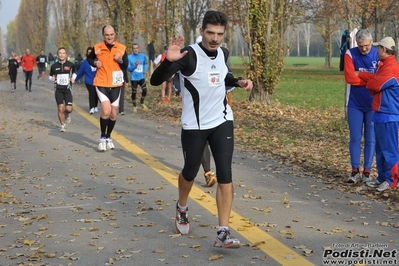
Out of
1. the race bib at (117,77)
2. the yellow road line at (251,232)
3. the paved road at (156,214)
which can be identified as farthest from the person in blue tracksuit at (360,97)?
the race bib at (117,77)

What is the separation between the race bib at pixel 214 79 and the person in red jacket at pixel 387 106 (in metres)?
3.08

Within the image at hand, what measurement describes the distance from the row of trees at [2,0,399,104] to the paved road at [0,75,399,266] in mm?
6904

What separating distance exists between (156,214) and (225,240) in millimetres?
1744

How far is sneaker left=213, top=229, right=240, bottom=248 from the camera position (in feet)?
20.1

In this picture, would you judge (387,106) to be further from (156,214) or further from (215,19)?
(215,19)

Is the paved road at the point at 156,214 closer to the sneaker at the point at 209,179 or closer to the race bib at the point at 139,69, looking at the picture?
the sneaker at the point at 209,179

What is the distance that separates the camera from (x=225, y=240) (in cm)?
616

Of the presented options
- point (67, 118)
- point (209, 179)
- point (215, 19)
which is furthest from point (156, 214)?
point (67, 118)

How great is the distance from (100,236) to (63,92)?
400 inches

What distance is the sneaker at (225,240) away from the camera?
6.12 m

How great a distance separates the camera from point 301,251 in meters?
6.13

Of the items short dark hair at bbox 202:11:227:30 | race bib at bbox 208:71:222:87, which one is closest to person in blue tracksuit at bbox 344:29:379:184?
race bib at bbox 208:71:222:87

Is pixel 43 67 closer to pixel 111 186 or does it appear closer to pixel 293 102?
pixel 293 102

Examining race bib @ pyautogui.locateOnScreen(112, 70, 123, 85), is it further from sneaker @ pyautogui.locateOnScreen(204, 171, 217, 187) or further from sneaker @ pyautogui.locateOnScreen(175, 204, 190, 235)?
sneaker @ pyautogui.locateOnScreen(175, 204, 190, 235)
